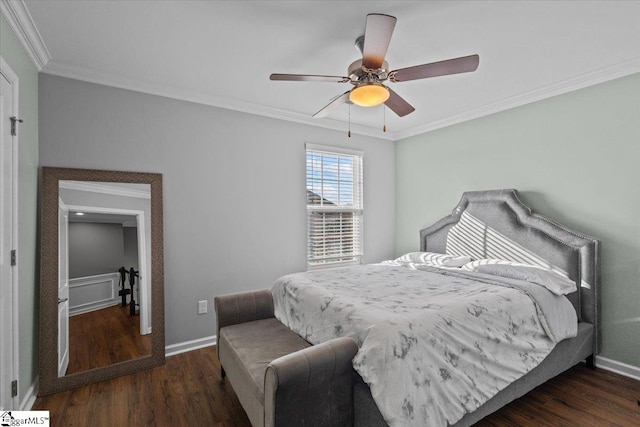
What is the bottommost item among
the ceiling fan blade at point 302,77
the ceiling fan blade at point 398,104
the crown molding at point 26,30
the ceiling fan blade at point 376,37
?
the ceiling fan blade at point 398,104

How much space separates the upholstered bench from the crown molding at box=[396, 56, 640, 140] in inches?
122

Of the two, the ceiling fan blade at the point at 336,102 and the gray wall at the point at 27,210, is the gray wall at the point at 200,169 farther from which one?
the ceiling fan blade at the point at 336,102

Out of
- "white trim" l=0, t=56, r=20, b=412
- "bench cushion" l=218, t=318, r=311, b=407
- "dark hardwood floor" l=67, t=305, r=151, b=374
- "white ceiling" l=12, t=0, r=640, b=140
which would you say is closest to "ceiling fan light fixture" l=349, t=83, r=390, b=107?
"white ceiling" l=12, t=0, r=640, b=140

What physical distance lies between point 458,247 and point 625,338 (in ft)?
5.16

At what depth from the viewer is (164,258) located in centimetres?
302

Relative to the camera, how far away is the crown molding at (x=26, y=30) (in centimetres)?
184

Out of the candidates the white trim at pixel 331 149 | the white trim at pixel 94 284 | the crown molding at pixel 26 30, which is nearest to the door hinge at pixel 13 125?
the crown molding at pixel 26 30

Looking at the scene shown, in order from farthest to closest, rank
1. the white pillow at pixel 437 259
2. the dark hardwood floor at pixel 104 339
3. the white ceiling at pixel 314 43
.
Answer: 1. the white pillow at pixel 437 259
2. the dark hardwood floor at pixel 104 339
3. the white ceiling at pixel 314 43

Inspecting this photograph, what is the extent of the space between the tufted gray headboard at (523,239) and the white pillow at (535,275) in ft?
0.49

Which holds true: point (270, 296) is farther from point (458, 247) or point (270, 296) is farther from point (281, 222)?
point (458, 247)

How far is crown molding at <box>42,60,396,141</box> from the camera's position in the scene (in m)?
2.62

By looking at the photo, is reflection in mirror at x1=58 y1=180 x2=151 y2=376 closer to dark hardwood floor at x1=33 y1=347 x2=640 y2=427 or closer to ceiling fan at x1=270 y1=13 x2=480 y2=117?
dark hardwood floor at x1=33 y1=347 x2=640 y2=427

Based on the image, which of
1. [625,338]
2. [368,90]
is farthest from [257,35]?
[625,338]

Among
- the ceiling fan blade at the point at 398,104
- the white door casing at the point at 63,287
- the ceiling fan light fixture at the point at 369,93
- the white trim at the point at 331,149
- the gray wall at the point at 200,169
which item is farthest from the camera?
the white trim at the point at 331,149
